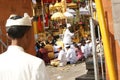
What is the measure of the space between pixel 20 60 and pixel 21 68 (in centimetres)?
7

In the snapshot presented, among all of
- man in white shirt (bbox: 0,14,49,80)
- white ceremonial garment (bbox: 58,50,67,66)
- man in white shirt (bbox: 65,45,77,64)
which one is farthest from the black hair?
man in white shirt (bbox: 65,45,77,64)

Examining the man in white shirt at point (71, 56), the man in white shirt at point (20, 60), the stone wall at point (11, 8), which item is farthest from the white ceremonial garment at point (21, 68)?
the man in white shirt at point (71, 56)

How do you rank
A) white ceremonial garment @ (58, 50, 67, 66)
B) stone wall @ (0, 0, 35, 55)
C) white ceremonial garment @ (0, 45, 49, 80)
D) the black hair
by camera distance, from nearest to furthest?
1. white ceremonial garment @ (0, 45, 49, 80)
2. the black hair
3. stone wall @ (0, 0, 35, 55)
4. white ceremonial garment @ (58, 50, 67, 66)

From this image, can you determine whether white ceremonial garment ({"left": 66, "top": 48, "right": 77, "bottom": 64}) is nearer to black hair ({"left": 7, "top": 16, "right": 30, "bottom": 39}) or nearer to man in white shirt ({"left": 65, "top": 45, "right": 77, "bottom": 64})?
man in white shirt ({"left": 65, "top": 45, "right": 77, "bottom": 64})

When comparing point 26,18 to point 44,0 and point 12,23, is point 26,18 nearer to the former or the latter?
point 12,23

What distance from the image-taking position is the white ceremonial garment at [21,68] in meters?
2.54

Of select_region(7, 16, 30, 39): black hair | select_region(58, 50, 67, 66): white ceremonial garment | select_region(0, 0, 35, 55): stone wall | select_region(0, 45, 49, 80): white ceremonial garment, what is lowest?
select_region(58, 50, 67, 66): white ceremonial garment

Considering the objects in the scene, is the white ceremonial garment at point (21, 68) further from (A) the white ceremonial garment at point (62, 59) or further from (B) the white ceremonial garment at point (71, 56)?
(B) the white ceremonial garment at point (71, 56)

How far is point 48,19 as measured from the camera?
25531mm

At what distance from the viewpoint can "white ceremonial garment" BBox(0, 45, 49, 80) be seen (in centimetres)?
254

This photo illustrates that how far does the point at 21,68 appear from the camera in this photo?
2553mm

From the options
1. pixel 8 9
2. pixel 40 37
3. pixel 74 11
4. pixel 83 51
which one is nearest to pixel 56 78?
pixel 83 51

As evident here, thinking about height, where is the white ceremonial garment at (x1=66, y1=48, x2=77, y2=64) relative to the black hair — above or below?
below

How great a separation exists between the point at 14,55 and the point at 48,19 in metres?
23.0
